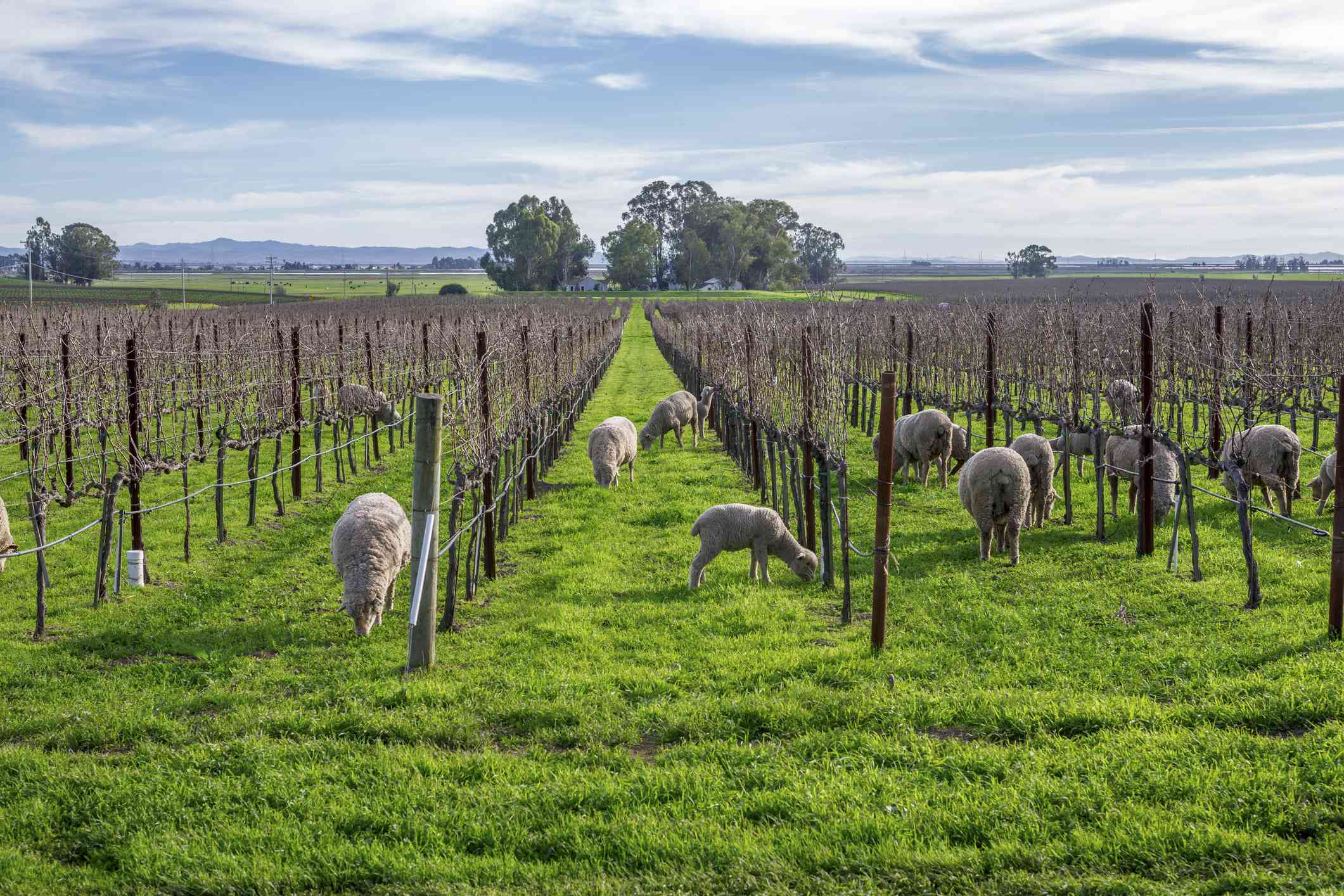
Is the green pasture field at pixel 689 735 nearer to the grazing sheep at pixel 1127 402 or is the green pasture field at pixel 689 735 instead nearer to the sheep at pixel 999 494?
the sheep at pixel 999 494

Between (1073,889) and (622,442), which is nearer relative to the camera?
(1073,889)

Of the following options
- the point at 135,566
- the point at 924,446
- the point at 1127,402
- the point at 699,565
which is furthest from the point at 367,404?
the point at 1127,402

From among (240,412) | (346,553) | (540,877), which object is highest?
(240,412)

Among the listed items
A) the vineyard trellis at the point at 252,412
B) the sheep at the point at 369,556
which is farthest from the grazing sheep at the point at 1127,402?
the sheep at the point at 369,556

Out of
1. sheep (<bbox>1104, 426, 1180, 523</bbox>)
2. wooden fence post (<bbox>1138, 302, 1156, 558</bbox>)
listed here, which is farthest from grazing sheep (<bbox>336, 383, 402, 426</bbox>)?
wooden fence post (<bbox>1138, 302, 1156, 558</bbox>)

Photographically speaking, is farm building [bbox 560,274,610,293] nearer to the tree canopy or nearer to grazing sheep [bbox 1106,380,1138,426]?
the tree canopy

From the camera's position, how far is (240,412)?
54.9ft

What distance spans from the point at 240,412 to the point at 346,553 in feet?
25.0

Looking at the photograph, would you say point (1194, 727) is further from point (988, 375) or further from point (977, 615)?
point (988, 375)

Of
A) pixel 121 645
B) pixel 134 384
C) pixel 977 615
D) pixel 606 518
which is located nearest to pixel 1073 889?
pixel 977 615

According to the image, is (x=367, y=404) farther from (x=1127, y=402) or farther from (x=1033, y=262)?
(x=1033, y=262)

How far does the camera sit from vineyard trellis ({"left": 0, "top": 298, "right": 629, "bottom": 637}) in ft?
39.3

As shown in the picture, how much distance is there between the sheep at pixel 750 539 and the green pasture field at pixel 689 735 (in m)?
0.27

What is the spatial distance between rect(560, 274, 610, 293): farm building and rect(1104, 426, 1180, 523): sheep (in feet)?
377
